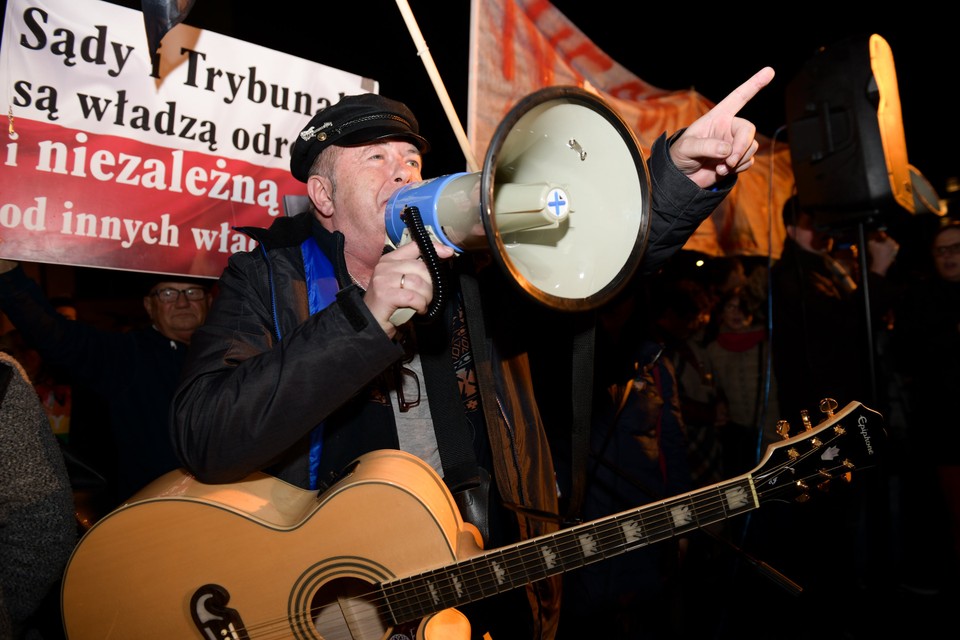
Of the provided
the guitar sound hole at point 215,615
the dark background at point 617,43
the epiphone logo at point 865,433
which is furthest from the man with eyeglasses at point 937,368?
the guitar sound hole at point 215,615

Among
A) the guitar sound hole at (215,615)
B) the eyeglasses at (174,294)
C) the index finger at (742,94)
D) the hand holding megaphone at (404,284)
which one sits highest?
the index finger at (742,94)

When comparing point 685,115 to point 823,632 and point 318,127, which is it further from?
point 823,632

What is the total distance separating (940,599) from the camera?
3.94 meters

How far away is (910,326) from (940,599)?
174cm

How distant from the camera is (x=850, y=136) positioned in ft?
9.53

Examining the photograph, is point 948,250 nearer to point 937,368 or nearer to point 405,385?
point 937,368

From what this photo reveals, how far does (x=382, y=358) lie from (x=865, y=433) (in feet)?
3.71

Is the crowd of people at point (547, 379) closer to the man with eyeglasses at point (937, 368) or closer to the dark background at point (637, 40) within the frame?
the man with eyeglasses at point (937, 368)

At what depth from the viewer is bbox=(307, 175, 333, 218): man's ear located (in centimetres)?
187

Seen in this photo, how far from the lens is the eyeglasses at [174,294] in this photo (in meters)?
3.15

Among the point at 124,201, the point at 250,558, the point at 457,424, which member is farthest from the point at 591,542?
the point at 124,201

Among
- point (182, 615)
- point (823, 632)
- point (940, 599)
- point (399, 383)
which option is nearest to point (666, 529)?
point (399, 383)

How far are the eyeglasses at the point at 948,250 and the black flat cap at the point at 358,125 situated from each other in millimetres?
3388

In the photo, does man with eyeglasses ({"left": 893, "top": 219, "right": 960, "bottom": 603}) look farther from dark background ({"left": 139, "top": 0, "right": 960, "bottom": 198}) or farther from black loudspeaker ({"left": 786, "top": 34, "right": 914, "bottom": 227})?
dark background ({"left": 139, "top": 0, "right": 960, "bottom": 198})
